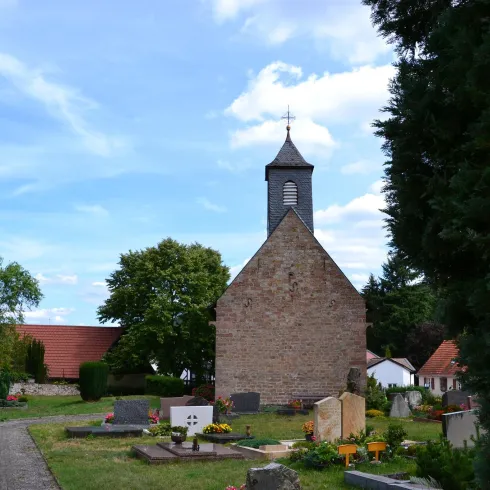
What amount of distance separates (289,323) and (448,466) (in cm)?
2056

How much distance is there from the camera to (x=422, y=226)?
6359 mm

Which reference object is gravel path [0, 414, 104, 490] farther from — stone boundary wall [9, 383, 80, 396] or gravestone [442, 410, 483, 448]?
stone boundary wall [9, 383, 80, 396]

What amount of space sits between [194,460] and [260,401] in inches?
592

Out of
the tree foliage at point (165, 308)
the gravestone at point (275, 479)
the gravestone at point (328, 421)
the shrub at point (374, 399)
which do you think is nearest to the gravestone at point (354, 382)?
the shrub at point (374, 399)

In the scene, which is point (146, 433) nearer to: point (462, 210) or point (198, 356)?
point (462, 210)

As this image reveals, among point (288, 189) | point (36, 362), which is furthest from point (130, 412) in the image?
point (36, 362)

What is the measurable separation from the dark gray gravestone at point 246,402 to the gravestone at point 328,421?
36.2 feet

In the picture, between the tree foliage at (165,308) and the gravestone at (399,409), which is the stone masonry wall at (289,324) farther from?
the tree foliage at (165,308)

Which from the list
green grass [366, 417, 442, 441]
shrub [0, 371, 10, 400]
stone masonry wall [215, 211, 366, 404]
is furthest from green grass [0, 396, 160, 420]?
green grass [366, 417, 442, 441]

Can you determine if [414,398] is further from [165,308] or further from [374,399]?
[165,308]

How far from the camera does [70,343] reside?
4356 cm

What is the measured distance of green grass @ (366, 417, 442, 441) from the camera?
53.9ft

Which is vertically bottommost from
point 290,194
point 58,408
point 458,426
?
point 58,408

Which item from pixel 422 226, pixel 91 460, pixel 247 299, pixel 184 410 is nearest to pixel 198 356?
pixel 247 299
